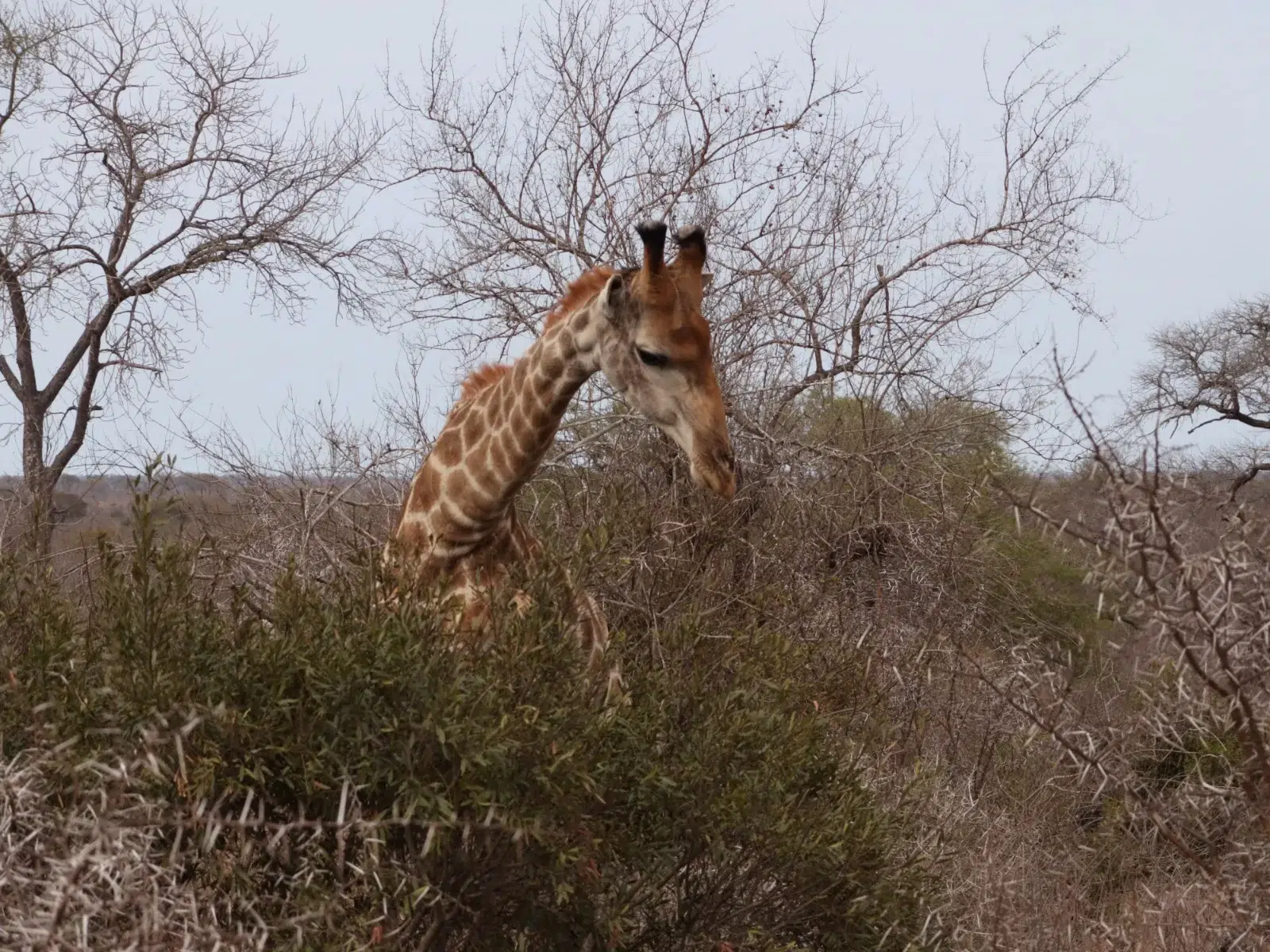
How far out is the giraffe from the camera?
4488 millimetres

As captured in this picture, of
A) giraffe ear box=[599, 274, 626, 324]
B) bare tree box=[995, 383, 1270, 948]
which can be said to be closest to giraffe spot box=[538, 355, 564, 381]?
giraffe ear box=[599, 274, 626, 324]

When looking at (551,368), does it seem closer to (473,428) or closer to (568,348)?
(568,348)

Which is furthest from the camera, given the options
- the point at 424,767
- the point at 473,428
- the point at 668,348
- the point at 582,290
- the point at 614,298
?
the point at 473,428

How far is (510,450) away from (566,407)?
0.83 feet

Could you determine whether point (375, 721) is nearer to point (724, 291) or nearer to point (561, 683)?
point (561, 683)

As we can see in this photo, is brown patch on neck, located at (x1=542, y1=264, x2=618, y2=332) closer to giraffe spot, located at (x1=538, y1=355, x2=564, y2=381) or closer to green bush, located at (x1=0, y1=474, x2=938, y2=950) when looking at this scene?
giraffe spot, located at (x1=538, y1=355, x2=564, y2=381)

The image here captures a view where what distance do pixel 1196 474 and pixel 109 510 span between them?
1529 centimetres

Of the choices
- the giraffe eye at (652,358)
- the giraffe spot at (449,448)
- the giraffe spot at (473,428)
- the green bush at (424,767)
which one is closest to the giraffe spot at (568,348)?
the giraffe eye at (652,358)

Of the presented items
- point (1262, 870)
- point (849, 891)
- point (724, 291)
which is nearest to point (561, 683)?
point (849, 891)

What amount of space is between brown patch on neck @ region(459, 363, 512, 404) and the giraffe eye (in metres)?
1.10

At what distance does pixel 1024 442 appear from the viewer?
382 inches

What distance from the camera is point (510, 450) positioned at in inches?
190

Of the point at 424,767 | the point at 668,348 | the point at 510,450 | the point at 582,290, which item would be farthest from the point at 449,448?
the point at 424,767

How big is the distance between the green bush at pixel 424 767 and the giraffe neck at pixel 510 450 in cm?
116
